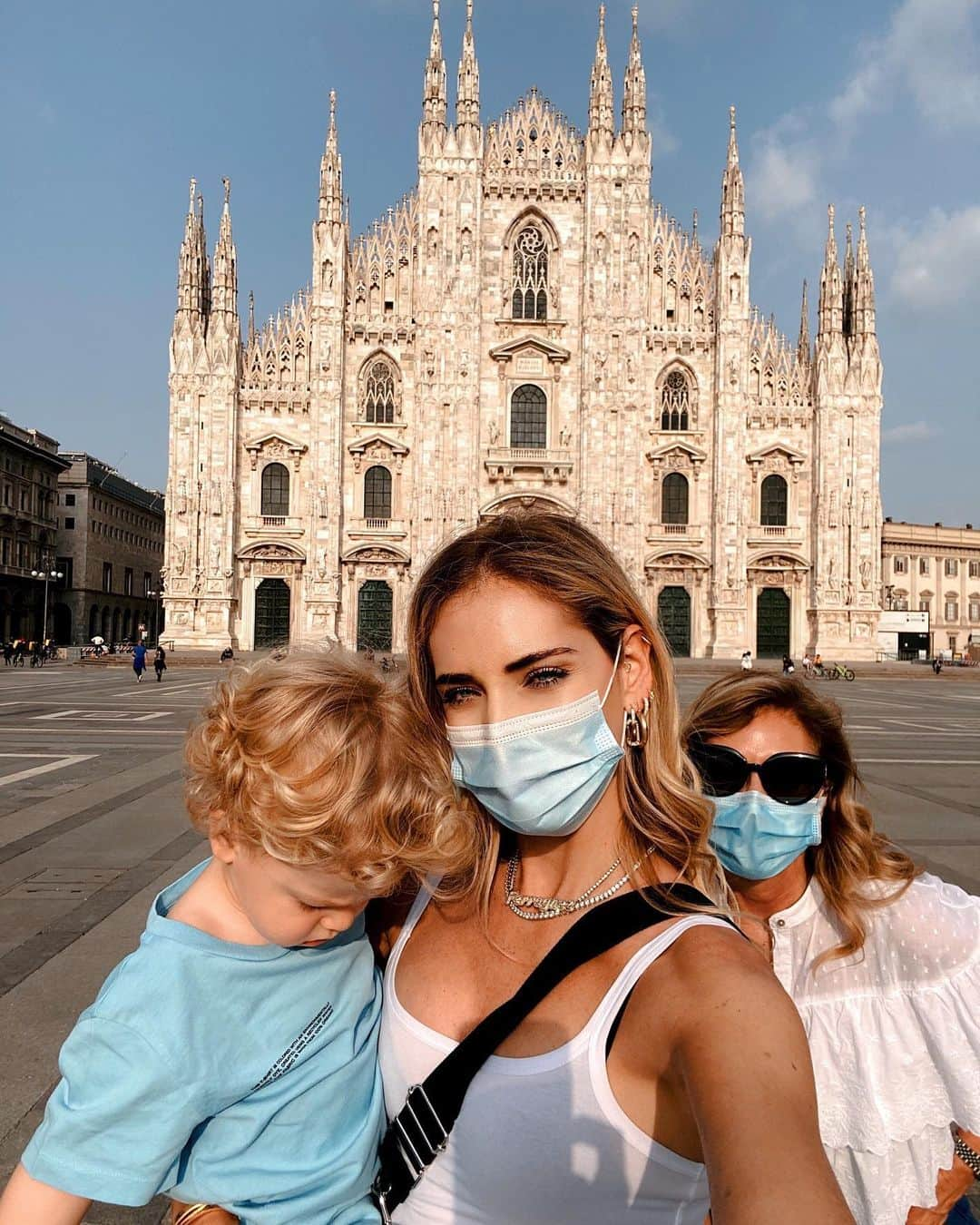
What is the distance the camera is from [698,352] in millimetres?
32312

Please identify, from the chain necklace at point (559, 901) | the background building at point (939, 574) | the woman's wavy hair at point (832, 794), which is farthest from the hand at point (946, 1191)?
the background building at point (939, 574)

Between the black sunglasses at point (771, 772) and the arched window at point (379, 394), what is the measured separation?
1240 inches

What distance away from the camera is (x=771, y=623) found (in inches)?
1292

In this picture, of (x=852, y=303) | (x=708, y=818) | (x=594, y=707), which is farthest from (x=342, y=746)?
(x=852, y=303)

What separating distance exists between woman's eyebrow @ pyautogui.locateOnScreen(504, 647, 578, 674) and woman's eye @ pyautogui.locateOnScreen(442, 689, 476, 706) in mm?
85

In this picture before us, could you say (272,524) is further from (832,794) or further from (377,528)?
(832,794)

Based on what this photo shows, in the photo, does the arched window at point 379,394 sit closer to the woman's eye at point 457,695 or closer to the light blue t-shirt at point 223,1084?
the woman's eye at point 457,695

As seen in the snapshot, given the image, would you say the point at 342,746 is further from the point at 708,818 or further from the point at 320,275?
the point at 320,275

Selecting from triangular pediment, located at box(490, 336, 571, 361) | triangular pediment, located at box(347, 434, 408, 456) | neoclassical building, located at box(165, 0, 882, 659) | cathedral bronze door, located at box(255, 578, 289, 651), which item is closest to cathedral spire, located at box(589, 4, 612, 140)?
neoclassical building, located at box(165, 0, 882, 659)

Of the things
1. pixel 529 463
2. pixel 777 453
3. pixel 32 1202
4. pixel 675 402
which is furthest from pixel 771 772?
pixel 777 453

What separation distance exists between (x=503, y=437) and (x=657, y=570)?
798 centimetres

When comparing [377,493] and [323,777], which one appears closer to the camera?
[323,777]

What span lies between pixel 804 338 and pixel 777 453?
5971 mm

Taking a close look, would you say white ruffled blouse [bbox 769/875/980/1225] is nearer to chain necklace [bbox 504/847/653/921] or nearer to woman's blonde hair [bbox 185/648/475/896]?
chain necklace [bbox 504/847/653/921]
